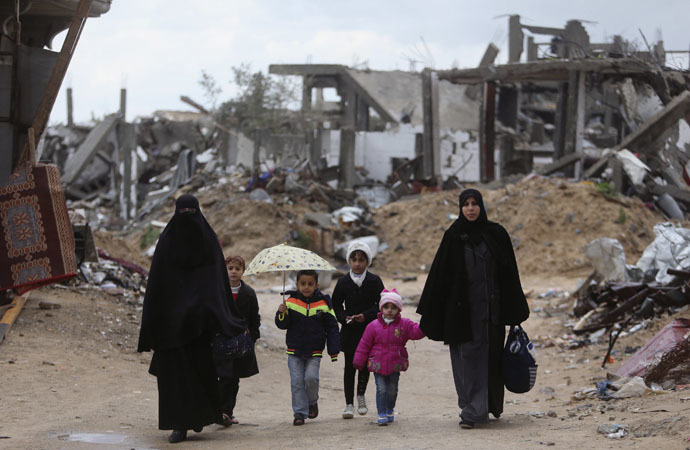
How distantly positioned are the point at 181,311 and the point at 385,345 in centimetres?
151

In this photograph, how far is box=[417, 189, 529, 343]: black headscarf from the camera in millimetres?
5950

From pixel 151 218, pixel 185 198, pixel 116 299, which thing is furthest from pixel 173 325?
pixel 151 218

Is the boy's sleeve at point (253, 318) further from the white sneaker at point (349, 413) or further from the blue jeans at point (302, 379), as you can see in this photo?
the white sneaker at point (349, 413)

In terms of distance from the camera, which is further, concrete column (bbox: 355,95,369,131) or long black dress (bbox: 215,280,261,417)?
concrete column (bbox: 355,95,369,131)

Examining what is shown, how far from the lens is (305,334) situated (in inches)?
248

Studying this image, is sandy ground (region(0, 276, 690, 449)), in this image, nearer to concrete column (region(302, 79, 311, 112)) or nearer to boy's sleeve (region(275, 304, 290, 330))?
boy's sleeve (region(275, 304, 290, 330))

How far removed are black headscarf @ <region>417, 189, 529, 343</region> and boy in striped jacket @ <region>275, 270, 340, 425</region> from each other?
744 millimetres

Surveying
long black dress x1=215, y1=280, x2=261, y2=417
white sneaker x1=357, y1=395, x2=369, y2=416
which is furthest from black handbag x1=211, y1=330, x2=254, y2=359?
white sneaker x1=357, y1=395, x2=369, y2=416

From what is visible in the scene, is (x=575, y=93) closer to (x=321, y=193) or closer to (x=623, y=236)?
(x=623, y=236)

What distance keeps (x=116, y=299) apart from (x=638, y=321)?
6.41 metres

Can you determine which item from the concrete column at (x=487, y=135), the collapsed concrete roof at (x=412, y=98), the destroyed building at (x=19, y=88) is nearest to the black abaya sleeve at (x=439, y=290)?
the destroyed building at (x=19, y=88)

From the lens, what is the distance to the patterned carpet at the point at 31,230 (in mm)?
A: 8758

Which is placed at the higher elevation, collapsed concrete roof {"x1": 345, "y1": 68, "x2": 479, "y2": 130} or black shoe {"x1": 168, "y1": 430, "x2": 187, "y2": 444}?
collapsed concrete roof {"x1": 345, "y1": 68, "x2": 479, "y2": 130}

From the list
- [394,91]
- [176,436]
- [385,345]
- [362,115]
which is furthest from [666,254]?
[362,115]
